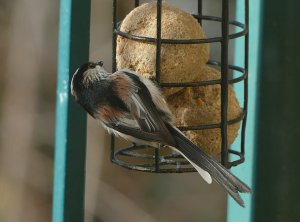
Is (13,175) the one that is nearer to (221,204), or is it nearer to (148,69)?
(221,204)

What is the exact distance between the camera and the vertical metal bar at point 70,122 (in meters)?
2.28

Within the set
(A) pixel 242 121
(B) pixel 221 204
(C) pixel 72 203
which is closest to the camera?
(C) pixel 72 203

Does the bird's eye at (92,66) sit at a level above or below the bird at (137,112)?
above

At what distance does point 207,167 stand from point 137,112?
0.68ft

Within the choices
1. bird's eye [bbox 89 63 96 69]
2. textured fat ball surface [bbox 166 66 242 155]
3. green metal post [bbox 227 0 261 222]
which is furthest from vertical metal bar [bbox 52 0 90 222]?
green metal post [bbox 227 0 261 222]

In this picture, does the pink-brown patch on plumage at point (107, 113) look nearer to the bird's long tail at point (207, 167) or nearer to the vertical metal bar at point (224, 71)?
the bird's long tail at point (207, 167)

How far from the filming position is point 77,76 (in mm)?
2227

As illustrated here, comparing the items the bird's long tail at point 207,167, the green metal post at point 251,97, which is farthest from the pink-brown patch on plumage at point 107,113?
the green metal post at point 251,97

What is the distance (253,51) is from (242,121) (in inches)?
8.0

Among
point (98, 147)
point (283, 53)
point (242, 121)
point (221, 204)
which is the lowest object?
point (221, 204)

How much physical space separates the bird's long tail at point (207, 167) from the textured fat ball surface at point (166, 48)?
0.15m

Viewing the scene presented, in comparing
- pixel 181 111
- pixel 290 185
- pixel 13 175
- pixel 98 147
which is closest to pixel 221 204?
pixel 98 147

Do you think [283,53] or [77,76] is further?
[283,53]

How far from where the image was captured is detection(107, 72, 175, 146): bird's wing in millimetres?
2201
